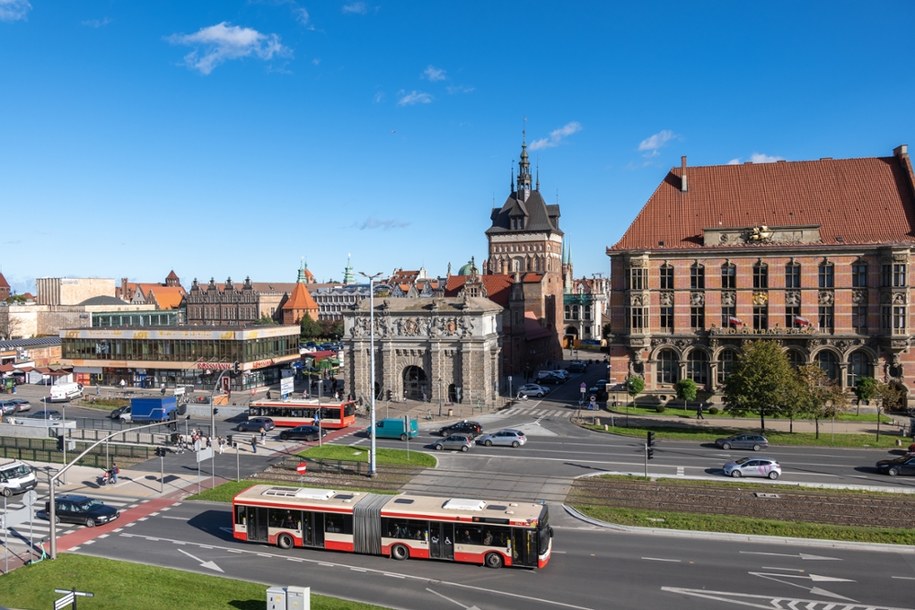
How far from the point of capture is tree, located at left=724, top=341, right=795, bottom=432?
5050 centimetres

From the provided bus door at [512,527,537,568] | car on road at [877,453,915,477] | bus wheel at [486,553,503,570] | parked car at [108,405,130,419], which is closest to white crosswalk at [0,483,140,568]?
bus wheel at [486,553,503,570]

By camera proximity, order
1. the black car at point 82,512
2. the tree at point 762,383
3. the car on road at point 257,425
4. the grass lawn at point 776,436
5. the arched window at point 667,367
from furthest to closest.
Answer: the arched window at point 667,367 < the car on road at point 257,425 < the tree at point 762,383 < the grass lawn at point 776,436 < the black car at point 82,512

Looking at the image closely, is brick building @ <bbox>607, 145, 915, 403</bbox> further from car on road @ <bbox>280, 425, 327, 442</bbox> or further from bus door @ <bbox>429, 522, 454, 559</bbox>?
bus door @ <bbox>429, 522, 454, 559</bbox>

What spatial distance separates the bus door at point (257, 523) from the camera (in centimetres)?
3005

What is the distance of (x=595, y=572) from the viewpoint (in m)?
26.6

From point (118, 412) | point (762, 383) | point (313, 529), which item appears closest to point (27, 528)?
point (313, 529)

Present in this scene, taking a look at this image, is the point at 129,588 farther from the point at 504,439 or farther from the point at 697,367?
the point at 697,367

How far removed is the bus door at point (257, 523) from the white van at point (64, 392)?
55.6m

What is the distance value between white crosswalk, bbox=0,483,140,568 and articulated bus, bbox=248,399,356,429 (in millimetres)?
19745

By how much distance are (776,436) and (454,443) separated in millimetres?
24187

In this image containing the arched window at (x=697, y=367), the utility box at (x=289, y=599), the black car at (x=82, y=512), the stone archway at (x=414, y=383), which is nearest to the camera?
the utility box at (x=289, y=599)

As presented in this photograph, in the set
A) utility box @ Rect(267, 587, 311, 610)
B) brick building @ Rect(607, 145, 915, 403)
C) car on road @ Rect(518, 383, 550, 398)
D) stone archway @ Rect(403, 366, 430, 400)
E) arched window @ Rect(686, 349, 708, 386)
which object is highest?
brick building @ Rect(607, 145, 915, 403)

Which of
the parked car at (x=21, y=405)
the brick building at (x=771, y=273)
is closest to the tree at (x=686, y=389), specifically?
the brick building at (x=771, y=273)

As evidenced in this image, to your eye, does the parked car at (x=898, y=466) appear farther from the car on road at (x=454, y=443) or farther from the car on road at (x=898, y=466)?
the car on road at (x=454, y=443)
